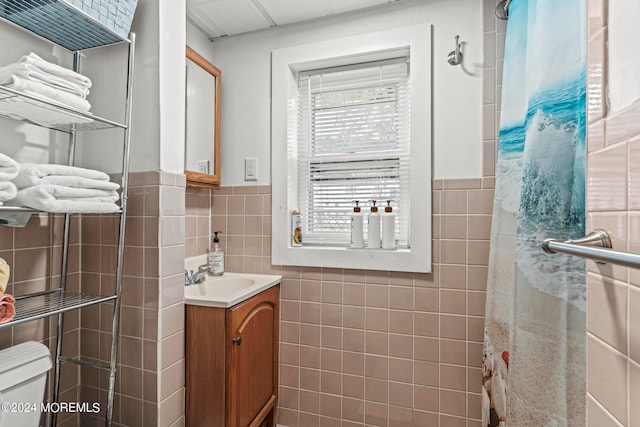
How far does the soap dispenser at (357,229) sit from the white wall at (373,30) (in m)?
0.44

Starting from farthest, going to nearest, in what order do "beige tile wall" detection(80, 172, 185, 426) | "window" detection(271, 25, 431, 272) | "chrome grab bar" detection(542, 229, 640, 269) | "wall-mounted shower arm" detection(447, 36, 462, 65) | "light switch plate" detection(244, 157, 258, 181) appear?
1. "light switch plate" detection(244, 157, 258, 181)
2. "window" detection(271, 25, 431, 272)
3. "wall-mounted shower arm" detection(447, 36, 462, 65)
4. "beige tile wall" detection(80, 172, 185, 426)
5. "chrome grab bar" detection(542, 229, 640, 269)

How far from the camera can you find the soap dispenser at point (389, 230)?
174 centimetres

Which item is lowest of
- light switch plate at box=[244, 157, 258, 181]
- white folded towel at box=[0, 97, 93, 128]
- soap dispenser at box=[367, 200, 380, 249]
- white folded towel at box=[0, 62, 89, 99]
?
soap dispenser at box=[367, 200, 380, 249]

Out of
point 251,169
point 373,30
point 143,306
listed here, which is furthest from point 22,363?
point 373,30

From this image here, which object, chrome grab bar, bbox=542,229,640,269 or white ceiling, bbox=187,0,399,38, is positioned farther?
white ceiling, bbox=187,0,399,38

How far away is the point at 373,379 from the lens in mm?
1739

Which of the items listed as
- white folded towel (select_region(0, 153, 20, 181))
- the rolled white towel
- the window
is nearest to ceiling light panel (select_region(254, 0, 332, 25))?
the window

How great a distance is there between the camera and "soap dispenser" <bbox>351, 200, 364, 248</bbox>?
5.86 feet

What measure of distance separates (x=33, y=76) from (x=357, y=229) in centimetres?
139

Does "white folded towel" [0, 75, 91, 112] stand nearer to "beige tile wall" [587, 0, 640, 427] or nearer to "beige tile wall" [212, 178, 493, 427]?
"beige tile wall" [212, 178, 493, 427]

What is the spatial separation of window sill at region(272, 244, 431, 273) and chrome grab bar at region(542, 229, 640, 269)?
3.58 ft

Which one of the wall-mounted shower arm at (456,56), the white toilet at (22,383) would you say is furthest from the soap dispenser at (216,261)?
the wall-mounted shower arm at (456,56)

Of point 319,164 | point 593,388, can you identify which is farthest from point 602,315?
point 319,164

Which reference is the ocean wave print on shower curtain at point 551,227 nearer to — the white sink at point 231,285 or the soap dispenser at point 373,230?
the soap dispenser at point 373,230
